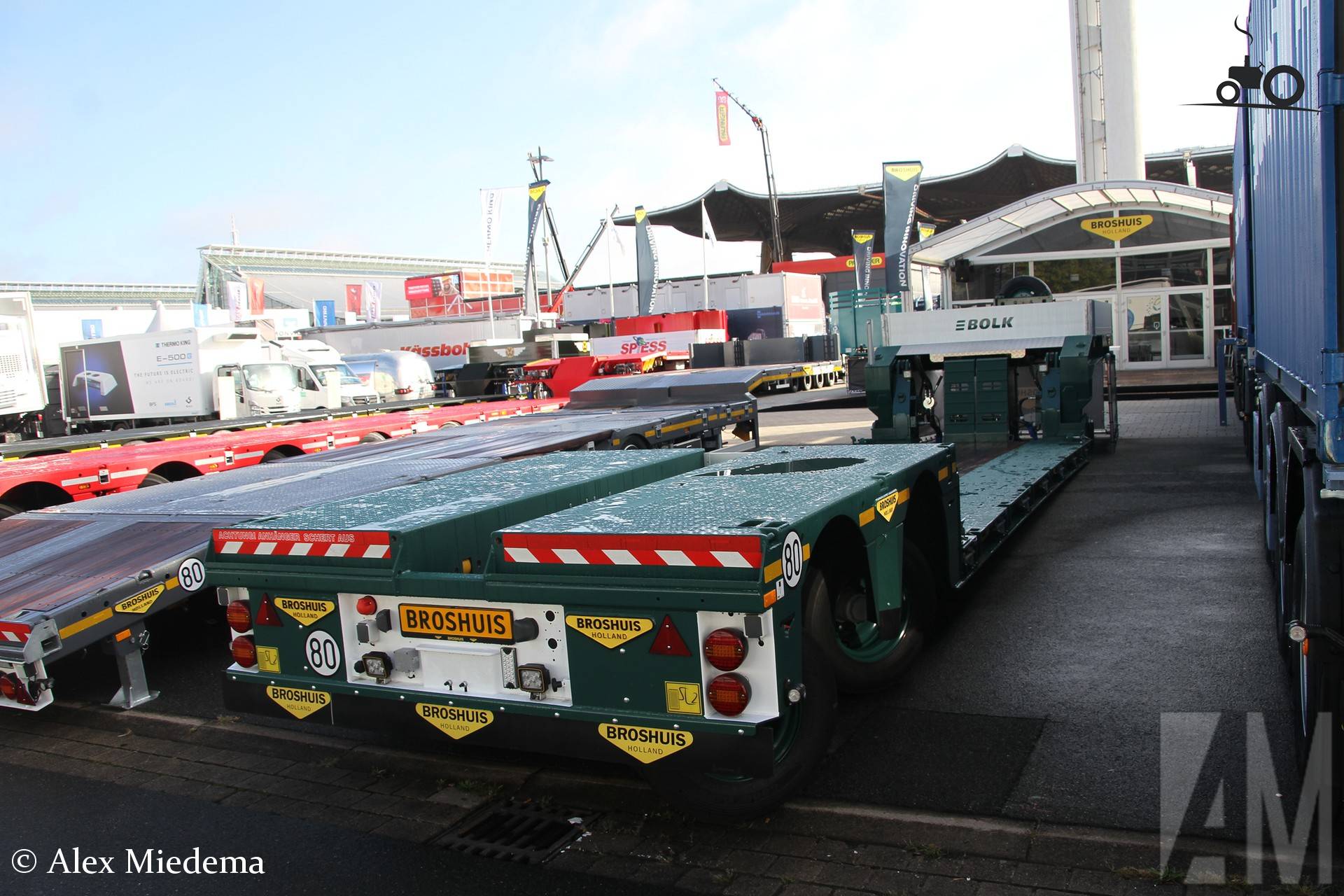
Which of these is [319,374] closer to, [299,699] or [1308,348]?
[299,699]

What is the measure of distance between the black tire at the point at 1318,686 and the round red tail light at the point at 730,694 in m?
1.94

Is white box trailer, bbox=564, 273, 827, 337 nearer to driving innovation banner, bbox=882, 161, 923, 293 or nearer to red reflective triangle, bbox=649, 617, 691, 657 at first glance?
driving innovation banner, bbox=882, 161, 923, 293

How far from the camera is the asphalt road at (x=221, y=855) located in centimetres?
382

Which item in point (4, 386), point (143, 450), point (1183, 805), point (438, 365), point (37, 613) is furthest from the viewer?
point (438, 365)

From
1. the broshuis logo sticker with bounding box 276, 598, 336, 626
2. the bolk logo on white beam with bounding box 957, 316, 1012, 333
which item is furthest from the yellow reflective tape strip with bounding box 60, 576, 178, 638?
the bolk logo on white beam with bounding box 957, 316, 1012, 333

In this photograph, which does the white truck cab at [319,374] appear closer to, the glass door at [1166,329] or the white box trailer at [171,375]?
the white box trailer at [171,375]

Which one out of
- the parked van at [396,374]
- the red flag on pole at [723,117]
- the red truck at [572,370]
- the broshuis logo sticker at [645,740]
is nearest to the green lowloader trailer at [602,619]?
the broshuis logo sticker at [645,740]

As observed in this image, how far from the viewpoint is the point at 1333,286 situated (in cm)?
335

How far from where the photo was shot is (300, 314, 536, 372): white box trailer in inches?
1821

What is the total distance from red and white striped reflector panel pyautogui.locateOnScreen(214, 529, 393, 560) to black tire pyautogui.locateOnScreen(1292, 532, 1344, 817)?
341 cm

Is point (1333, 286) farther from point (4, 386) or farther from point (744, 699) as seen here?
point (4, 386)

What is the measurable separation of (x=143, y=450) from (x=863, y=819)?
9.53 meters

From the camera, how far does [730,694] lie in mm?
3643

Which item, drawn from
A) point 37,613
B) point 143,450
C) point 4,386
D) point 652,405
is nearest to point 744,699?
point 37,613
